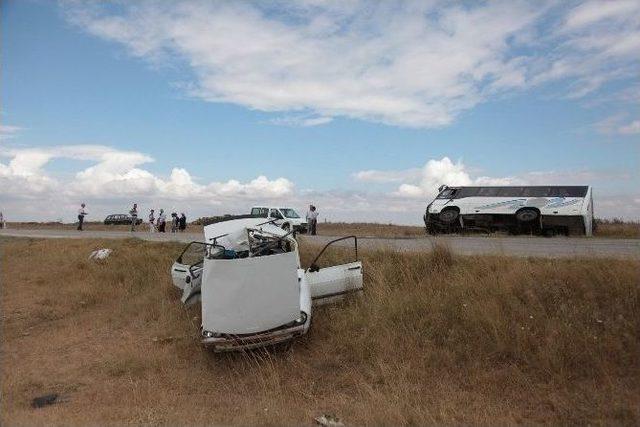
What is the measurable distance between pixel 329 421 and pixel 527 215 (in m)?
16.2

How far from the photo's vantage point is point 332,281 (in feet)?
34.3

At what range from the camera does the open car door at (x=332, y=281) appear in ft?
34.0

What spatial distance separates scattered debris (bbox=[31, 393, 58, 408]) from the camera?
8.54 m

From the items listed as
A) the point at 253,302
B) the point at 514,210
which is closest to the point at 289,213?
the point at 514,210

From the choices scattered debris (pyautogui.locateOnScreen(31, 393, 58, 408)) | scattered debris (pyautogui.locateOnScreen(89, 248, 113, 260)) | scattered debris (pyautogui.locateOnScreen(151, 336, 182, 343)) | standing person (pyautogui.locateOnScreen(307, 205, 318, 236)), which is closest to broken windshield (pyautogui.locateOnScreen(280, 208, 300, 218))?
standing person (pyautogui.locateOnScreen(307, 205, 318, 236))

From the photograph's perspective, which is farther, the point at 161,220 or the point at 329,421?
the point at 161,220

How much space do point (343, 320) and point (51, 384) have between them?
511cm

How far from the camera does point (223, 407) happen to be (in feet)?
25.6

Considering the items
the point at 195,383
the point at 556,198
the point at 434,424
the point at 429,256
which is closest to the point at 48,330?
the point at 195,383

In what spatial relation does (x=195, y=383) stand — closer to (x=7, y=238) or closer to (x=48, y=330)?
(x=48, y=330)

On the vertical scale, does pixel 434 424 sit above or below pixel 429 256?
below

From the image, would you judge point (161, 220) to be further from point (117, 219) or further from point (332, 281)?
point (117, 219)

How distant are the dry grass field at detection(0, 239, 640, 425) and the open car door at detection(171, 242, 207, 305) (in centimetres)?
34

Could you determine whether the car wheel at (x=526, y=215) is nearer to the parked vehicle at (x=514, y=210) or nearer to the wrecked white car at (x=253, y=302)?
the parked vehicle at (x=514, y=210)
